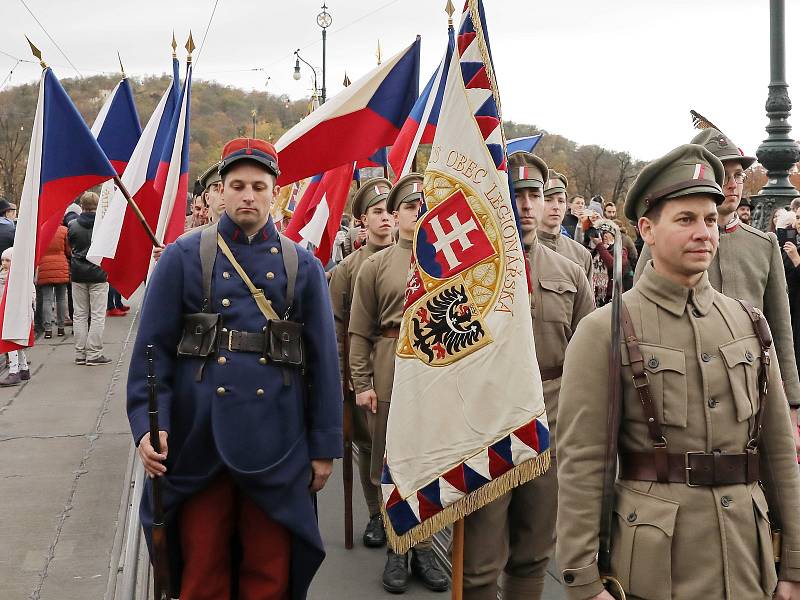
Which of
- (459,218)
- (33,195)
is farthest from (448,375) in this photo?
(33,195)

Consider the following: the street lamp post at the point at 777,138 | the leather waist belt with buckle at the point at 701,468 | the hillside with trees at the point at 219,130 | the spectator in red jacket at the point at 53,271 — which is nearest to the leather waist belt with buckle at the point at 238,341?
the leather waist belt with buckle at the point at 701,468

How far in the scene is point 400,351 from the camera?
3.88 meters

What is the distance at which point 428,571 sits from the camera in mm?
4945

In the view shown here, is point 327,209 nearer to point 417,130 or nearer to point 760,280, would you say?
point 417,130

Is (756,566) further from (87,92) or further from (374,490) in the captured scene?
(87,92)

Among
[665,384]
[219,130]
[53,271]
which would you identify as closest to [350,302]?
[665,384]

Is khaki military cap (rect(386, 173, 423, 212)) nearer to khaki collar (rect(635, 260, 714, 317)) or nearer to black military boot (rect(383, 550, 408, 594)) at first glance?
black military boot (rect(383, 550, 408, 594))

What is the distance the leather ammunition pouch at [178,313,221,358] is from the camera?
12.3 ft

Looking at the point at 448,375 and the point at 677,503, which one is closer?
the point at 677,503

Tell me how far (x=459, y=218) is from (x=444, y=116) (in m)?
0.46

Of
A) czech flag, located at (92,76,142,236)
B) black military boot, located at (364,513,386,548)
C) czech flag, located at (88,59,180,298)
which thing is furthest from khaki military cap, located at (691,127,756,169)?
czech flag, located at (92,76,142,236)

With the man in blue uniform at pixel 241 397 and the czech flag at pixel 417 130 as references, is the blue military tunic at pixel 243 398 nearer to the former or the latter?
the man in blue uniform at pixel 241 397

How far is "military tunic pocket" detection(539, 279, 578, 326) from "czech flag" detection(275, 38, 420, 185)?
8.14 feet

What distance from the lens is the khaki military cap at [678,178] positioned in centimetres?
274
